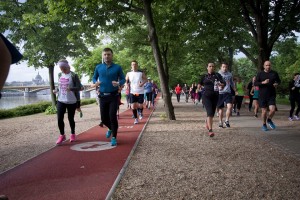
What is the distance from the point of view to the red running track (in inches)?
157

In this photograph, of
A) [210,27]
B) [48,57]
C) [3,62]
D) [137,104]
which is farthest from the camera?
[48,57]

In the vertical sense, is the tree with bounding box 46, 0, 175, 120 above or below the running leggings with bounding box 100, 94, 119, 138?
above

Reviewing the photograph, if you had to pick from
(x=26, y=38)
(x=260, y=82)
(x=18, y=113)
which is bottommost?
(x=18, y=113)

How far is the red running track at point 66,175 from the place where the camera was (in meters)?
3.99

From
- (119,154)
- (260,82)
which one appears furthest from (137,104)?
(119,154)

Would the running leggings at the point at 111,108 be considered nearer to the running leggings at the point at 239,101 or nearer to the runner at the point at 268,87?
the runner at the point at 268,87

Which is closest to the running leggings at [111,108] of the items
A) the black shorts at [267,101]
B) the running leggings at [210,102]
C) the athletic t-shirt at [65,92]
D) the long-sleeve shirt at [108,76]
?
the long-sleeve shirt at [108,76]

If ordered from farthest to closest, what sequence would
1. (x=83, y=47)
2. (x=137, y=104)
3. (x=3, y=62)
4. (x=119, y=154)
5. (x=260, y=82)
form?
(x=83, y=47), (x=137, y=104), (x=260, y=82), (x=119, y=154), (x=3, y=62)

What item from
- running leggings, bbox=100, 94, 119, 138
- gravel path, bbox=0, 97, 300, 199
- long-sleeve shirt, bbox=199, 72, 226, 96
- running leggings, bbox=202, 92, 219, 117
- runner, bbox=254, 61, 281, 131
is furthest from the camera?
runner, bbox=254, 61, 281, 131

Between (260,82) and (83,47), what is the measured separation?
16.6 meters

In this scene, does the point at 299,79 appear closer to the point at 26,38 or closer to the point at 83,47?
the point at 83,47

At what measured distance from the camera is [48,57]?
20.8 meters

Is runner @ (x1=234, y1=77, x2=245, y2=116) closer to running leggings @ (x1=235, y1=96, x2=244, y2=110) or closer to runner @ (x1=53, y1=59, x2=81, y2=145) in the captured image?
running leggings @ (x1=235, y1=96, x2=244, y2=110)

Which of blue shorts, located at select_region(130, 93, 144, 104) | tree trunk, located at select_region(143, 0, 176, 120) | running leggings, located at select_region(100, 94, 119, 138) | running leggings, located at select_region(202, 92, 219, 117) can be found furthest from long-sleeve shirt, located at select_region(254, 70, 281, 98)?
running leggings, located at select_region(100, 94, 119, 138)
